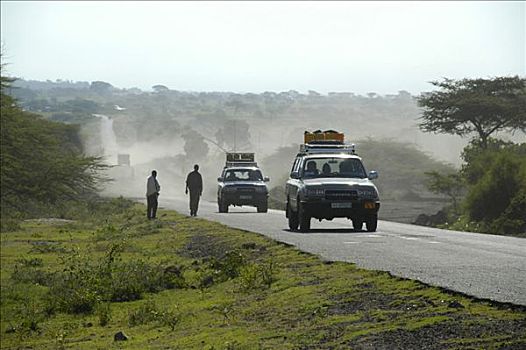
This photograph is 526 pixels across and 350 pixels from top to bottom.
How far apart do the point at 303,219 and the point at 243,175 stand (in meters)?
20.4

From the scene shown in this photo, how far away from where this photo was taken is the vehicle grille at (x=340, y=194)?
27100mm

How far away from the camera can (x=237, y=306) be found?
53.8 feet

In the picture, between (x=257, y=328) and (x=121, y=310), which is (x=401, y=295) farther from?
(x=121, y=310)

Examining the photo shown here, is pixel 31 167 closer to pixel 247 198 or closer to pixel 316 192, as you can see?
pixel 247 198

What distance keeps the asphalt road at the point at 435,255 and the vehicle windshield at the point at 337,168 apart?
5.00 feet

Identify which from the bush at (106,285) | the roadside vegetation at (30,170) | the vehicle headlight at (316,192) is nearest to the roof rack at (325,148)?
the vehicle headlight at (316,192)

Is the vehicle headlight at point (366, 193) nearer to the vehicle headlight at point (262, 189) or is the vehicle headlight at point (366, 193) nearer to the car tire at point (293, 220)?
the car tire at point (293, 220)

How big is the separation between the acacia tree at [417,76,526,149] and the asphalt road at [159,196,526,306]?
115ft

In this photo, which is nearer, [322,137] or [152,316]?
[152,316]

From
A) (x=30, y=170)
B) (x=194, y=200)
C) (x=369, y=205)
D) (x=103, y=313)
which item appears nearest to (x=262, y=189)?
(x=194, y=200)

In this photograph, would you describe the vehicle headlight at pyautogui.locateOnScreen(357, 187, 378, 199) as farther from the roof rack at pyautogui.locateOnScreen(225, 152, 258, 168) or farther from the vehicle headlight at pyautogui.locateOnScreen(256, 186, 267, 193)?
the roof rack at pyautogui.locateOnScreen(225, 152, 258, 168)

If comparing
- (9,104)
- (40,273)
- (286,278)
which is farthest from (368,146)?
(286,278)

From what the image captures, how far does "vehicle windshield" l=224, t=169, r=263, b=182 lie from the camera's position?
47.3m

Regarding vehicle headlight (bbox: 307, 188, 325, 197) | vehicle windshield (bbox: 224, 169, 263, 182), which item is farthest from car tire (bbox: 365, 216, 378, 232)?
vehicle windshield (bbox: 224, 169, 263, 182)
